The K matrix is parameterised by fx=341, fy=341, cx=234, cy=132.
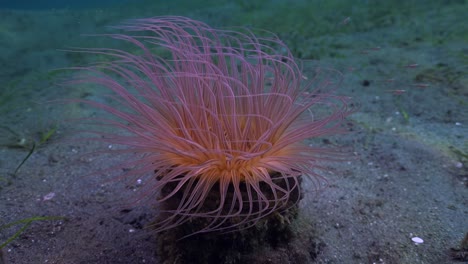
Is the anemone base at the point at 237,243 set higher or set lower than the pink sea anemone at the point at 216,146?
lower

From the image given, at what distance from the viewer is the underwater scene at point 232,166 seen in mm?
2389

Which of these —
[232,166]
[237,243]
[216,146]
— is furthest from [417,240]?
[216,146]

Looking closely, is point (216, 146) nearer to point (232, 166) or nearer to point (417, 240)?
point (232, 166)

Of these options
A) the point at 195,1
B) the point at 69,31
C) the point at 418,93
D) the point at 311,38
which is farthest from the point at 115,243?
the point at 195,1

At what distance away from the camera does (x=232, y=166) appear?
2.36 meters

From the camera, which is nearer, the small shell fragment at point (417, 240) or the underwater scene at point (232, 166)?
the underwater scene at point (232, 166)

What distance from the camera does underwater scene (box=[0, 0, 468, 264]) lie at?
2.39 m

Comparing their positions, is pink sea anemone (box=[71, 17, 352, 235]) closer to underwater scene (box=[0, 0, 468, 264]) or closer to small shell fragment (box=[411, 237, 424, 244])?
underwater scene (box=[0, 0, 468, 264])

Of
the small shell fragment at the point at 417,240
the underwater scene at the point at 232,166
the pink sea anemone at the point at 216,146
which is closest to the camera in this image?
the pink sea anemone at the point at 216,146

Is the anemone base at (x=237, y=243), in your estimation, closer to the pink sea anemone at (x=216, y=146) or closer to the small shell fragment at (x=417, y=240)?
the pink sea anemone at (x=216, y=146)

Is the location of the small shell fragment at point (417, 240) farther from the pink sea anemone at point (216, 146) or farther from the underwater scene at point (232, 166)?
the pink sea anemone at point (216, 146)

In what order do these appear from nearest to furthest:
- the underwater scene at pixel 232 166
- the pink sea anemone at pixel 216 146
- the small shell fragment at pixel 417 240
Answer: the pink sea anemone at pixel 216 146 < the underwater scene at pixel 232 166 < the small shell fragment at pixel 417 240

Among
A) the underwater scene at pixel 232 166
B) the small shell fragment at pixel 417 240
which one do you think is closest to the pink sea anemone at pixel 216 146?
the underwater scene at pixel 232 166

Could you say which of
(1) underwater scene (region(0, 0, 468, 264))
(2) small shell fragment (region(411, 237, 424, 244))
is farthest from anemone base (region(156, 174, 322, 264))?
(2) small shell fragment (region(411, 237, 424, 244))
